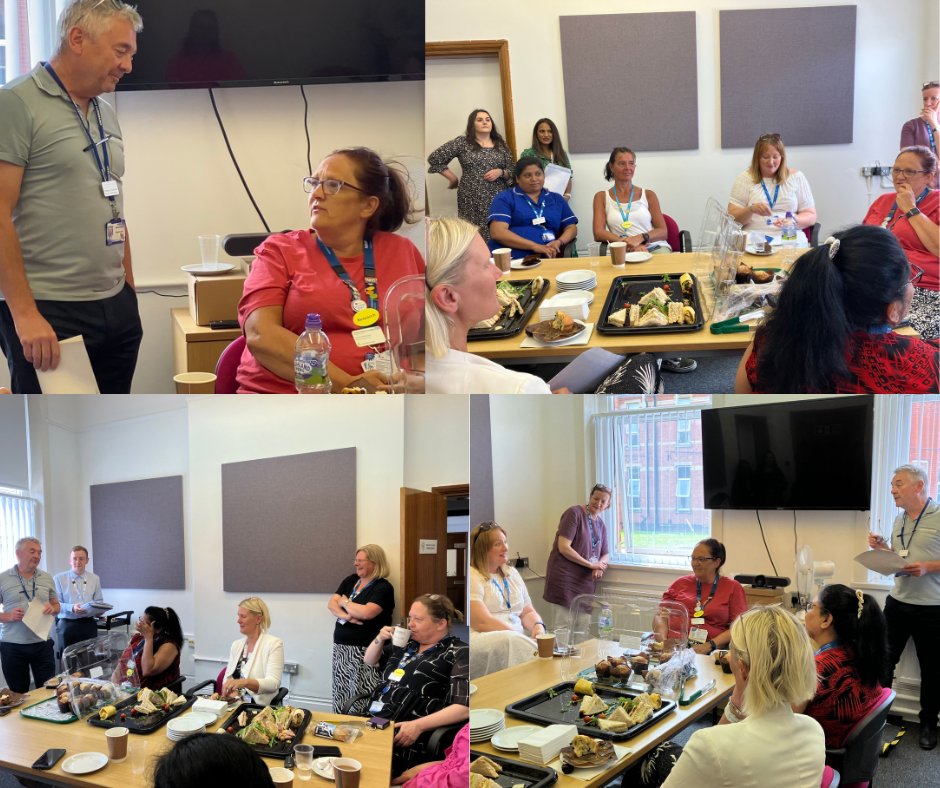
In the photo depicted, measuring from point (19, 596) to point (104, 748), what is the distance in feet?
1.05

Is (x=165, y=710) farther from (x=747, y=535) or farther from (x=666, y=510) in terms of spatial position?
(x=747, y=535)

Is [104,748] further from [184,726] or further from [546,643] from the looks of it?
[546,643]

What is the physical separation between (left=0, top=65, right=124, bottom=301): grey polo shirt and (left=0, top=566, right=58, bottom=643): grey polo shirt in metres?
0.51

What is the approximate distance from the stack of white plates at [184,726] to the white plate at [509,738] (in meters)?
0.51

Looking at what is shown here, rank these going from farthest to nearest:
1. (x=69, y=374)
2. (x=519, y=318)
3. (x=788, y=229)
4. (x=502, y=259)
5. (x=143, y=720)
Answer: (x=502, y=259)
(x=788, y=229)
(x=519, y=318)
(x=69, y=374)
(x=143, y=720)

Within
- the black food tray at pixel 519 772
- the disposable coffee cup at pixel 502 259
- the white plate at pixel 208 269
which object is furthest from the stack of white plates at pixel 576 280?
the black food tray at pixel 519 772

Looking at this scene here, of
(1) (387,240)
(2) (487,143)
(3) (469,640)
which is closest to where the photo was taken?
(3) (469,640)

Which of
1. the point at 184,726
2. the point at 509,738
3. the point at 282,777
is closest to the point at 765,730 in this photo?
the point at 509,738

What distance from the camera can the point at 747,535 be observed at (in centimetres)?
132

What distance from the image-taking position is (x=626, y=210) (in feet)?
6.42

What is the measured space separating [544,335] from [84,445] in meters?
0.99

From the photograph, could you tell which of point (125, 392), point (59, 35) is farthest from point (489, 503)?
point (59, 35)

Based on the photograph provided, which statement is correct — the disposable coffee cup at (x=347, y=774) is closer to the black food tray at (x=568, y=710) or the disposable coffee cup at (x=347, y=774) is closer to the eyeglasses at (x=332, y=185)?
the black food tray at (x=568, y=710)

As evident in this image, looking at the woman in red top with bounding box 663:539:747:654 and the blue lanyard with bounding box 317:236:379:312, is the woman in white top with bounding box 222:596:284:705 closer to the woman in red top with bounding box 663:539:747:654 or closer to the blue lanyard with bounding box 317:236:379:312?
the blue lanyard with bounding box 317:236:379:312
